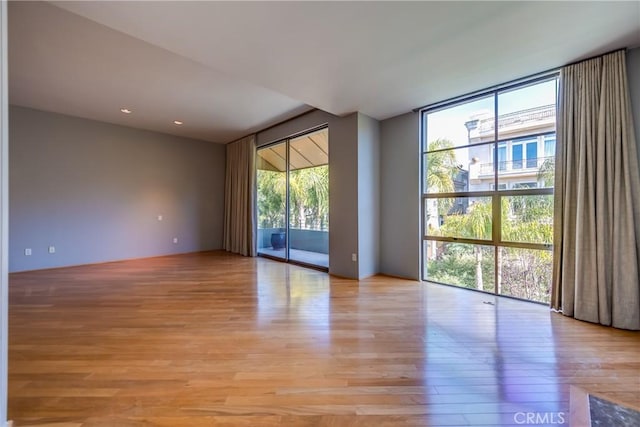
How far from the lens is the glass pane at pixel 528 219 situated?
320 cm

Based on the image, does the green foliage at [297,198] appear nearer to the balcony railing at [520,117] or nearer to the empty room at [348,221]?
the empty room at [348,221]

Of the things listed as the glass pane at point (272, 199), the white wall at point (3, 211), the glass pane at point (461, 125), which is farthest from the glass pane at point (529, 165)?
the white wall at point (3, 211)

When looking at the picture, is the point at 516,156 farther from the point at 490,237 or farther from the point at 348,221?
the point at 348,221

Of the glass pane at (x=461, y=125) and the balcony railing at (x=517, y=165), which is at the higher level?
the glass pane at (x=461, y=125)

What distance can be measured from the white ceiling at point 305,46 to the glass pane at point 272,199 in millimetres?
2040

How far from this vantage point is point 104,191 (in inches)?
227

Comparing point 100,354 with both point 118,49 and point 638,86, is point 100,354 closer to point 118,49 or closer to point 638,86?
point 118,49

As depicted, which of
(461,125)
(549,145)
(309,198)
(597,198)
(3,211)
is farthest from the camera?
(309,198)

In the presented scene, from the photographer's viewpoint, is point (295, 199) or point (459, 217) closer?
point (459, 217)

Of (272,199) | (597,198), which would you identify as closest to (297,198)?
(272,199)

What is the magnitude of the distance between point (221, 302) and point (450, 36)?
374 centimetres

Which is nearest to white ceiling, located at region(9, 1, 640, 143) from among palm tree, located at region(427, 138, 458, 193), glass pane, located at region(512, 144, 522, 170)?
palm tree, located at region(427, 138, 458, 193)

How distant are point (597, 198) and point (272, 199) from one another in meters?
5.39

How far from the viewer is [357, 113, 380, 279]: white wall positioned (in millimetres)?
4449
